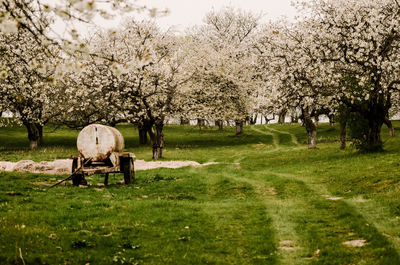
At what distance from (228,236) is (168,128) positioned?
6576 centimetres

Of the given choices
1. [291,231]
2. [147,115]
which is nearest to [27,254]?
[291,231]

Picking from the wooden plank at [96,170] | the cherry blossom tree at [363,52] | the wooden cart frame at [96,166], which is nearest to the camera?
the wooden plank at [96,170]

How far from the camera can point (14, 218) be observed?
12.4 metres

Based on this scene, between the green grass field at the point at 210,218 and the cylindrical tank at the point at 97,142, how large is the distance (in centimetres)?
174

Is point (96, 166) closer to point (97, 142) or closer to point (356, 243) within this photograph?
point (97, 142)

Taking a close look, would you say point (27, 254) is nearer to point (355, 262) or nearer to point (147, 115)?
point (355, 262)

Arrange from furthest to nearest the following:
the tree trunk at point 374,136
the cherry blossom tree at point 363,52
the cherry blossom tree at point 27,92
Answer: the cherry blossom tree at point 27,92, the tree trunk at point 374,136, the cherry blossom tree at point 363,52

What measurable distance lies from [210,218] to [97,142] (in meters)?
8.73

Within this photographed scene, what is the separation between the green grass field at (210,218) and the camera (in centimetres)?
1003

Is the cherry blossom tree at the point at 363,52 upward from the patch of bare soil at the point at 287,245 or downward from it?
upward

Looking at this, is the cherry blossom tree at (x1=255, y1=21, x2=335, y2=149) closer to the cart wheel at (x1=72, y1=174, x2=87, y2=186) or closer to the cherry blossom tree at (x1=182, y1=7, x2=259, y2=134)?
the cherry blossom tree at (x1=182, y1=7, x2=259, y2=134)

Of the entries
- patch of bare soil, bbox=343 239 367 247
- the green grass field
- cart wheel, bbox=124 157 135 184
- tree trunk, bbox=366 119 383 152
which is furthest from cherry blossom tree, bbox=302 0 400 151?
patch of bare soil, bbox=343 239 367 247

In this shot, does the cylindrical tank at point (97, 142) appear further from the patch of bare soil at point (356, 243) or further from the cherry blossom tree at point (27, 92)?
the cherry blossom tree at point (27, 92)

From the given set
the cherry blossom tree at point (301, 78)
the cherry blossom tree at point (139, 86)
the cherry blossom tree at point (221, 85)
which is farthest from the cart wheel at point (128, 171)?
the cherry blossom tree at point (221, 85)
